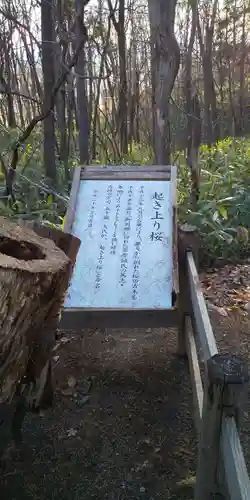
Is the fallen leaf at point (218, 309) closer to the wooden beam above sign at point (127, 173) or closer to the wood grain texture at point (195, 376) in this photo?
the wood grain texture at point (195, 376)

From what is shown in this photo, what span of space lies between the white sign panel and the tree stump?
1033mm

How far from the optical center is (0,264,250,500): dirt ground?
2250 mm

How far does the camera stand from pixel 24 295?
1.41 meters

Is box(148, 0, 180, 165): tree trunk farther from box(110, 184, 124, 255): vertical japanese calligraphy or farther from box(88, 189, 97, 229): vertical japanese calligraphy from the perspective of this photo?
box(88, 189, 97, 229): vertical japanese calligraphy

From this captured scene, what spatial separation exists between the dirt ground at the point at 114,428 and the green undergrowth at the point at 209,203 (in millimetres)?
1455

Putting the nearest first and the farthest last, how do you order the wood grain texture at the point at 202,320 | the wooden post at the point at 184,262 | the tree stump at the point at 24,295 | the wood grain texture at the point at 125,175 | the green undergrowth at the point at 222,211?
the tree stump at the point at 24,295, the wood grain texture at the point at 202,320, the wooden post at the point at 184,262, the wood grain texture at the point at 125,175, the green undergrowth at the point at 222,211

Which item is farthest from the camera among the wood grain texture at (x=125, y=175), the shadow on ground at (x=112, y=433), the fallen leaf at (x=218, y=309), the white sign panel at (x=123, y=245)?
the fallen leaf at (x=218, y=309)

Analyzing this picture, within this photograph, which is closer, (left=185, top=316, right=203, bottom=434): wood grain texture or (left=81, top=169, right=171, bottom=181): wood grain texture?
(left=185, top=316, right=203, bottom=434): wood grain texture

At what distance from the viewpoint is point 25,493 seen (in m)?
2.22

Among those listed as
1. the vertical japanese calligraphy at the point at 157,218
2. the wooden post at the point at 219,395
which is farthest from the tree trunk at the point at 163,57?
the wooden post at the point at 219,395

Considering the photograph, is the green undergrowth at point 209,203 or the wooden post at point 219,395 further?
the green undergrowth at point 209,203

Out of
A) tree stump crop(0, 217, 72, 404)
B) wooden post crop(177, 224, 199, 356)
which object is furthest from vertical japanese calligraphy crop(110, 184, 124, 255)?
tree stump crop(0, 217, 72, 404)

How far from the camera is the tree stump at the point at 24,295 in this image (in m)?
1.34

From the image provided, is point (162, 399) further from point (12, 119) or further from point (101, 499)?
point (12, 119)
